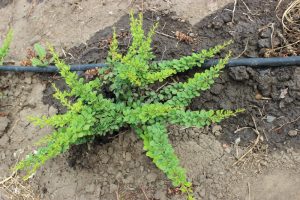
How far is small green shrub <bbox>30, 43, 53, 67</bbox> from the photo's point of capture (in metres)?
3.74

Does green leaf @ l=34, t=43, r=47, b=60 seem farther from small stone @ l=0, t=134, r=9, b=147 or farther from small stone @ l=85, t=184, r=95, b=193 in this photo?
small stone @ l=85, t=184, r=95, b=193

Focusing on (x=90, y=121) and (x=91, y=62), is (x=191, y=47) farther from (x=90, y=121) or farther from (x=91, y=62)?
(x=90, y=121)

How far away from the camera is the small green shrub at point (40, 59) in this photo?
12.3 ft

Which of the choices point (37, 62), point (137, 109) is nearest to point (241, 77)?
point (137, 109)

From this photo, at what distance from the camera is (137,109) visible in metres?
2.74

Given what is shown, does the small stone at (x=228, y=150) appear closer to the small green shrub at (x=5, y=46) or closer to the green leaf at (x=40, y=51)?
the green leaf at (x=40, y=51)

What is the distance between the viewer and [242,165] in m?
3.04

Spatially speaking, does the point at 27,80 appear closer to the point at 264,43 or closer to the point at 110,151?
the point at 110,151

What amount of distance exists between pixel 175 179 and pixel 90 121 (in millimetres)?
778

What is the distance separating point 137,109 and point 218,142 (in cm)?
86

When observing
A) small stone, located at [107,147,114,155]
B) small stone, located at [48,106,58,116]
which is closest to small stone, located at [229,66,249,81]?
small stone, located at [107,147,114,155]

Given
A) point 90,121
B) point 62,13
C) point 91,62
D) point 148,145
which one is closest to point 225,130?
point 148,145

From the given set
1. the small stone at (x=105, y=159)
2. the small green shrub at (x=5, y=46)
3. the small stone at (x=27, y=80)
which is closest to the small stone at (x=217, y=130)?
the small stone at (x=105, y=159)

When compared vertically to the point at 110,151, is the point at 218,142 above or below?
above
